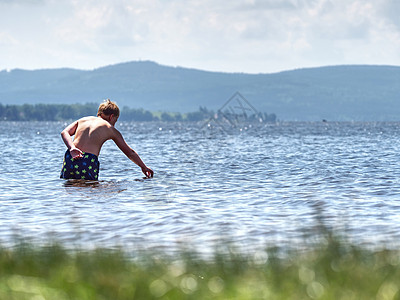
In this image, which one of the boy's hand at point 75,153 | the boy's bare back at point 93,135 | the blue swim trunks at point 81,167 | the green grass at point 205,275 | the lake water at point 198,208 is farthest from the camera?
the blue swim trunks at point 81,167

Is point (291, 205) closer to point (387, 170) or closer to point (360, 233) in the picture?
point (360, 233)

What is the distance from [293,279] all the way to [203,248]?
12.2 feet

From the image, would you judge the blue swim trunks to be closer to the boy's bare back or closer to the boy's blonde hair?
the boy's bare back

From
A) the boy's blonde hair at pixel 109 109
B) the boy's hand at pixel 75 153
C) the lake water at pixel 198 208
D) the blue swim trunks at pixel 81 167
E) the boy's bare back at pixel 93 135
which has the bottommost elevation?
the lake water at pixel 198 208

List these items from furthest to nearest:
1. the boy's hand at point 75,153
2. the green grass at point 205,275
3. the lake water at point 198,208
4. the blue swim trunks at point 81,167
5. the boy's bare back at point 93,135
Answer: the blue swim trunks at point 81,167
the boy's bare back at point 93,135
the boy's hand at point 75,153
the lake water at point 198,208
the green grass at point 205,275

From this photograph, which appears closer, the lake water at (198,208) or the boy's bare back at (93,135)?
the lake water at (198,208)

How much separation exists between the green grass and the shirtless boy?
8.82 m

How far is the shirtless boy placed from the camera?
15859 millimetres

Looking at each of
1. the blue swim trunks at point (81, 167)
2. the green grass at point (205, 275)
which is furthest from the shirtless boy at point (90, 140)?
the green grass at point (205, 275)

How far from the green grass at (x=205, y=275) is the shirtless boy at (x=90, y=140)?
882 centimetres

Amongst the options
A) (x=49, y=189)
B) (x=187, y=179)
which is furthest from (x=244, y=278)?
(x=187, y=179)

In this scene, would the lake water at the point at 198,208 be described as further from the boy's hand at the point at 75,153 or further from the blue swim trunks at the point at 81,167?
the boy's hand at the point at 75,153

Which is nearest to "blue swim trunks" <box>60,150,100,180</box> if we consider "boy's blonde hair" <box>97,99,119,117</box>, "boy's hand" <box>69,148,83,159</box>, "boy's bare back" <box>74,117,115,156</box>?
"boy's bare back" <box>74,117,115,156</box>

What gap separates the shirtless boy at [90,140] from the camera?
52.0ft
